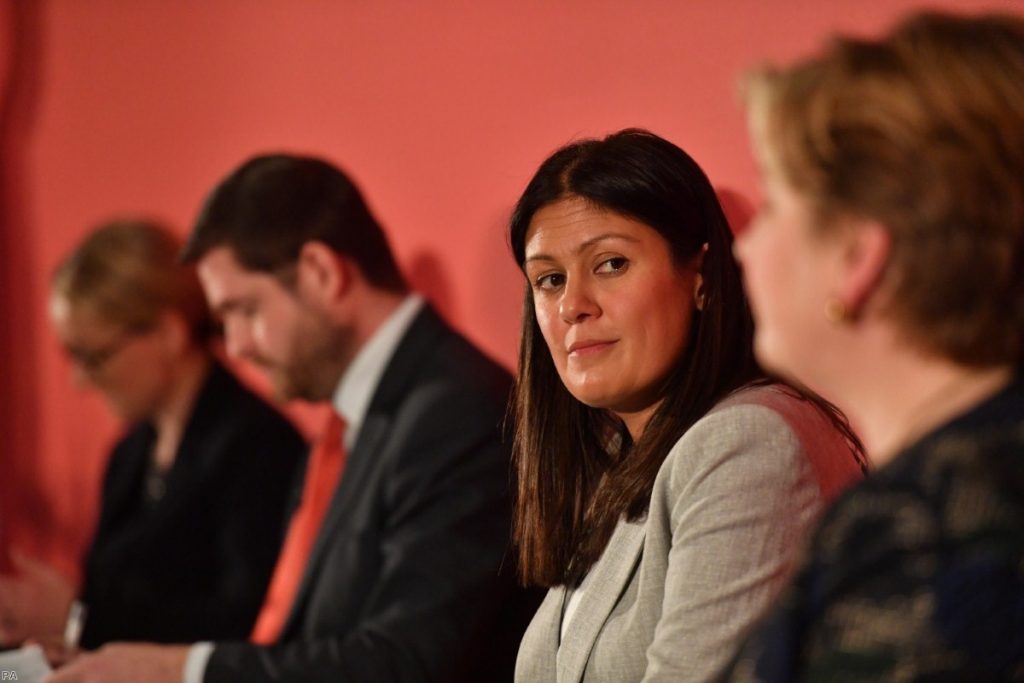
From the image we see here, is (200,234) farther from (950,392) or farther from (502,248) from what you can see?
(950,392)

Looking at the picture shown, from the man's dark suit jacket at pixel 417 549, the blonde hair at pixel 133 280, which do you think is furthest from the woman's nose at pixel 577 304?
the blonde hair at pixel 133 280

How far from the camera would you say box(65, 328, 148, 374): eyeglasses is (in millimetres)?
3039

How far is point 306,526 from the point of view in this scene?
2.40m

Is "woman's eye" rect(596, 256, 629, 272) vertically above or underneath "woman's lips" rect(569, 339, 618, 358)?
above

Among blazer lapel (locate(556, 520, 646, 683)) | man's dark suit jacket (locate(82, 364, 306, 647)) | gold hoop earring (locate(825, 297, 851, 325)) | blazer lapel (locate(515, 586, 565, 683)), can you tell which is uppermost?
gold hoop earring (locate(825, 297, 851, 325))

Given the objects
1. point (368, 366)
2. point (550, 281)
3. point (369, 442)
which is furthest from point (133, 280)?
point (550, 281)

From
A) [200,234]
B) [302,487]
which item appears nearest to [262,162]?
[200,234]

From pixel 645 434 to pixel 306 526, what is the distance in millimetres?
1001

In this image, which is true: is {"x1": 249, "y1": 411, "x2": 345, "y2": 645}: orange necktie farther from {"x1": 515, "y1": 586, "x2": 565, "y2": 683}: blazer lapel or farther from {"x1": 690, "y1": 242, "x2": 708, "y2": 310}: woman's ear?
{"x1": 690, "y1": 242, "x2": 708, "y2": 310}: woman's ear

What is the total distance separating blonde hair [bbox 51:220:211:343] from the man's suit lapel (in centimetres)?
96

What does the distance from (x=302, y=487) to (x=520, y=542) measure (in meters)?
0.94

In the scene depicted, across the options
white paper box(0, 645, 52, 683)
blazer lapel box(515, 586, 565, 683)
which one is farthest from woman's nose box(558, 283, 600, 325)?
white paper box(0, 645, 52, 683)

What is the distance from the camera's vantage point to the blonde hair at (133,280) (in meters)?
3.04

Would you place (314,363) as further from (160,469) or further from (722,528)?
(722,528)
